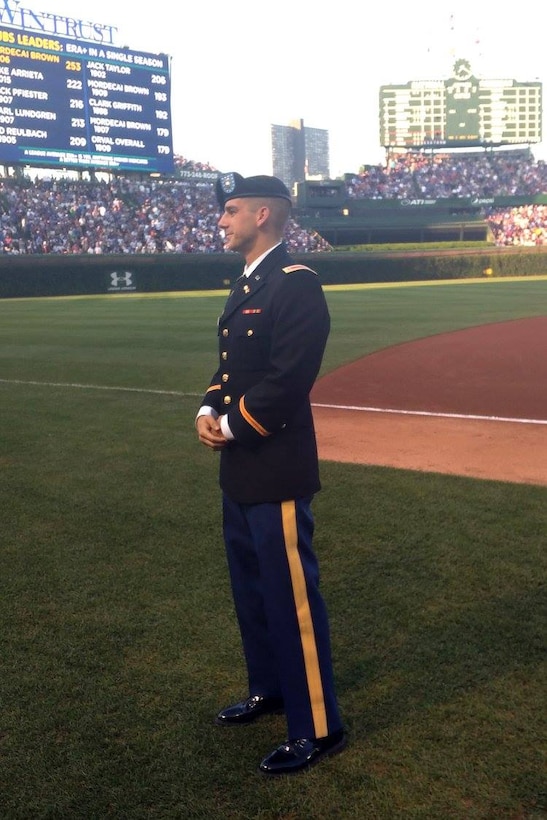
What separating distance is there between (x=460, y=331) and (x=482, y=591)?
A: 1255 centimetres

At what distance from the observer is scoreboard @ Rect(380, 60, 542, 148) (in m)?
74.8

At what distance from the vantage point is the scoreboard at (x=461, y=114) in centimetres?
7475

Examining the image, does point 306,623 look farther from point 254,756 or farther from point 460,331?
point 460,331

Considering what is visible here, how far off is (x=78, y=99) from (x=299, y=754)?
4453 centimetres

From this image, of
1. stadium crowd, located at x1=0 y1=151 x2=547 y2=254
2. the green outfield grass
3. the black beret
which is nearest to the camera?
the green outfield grass

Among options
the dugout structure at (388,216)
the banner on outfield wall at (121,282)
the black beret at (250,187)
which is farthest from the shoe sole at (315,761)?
the dugout structure at (388,216)

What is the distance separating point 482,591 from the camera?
429cm

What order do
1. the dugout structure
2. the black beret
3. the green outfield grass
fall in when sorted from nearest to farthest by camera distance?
the green outfield grass, the black beret, the dugout structure

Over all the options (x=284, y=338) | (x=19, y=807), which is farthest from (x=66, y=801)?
(x=284, y=338)

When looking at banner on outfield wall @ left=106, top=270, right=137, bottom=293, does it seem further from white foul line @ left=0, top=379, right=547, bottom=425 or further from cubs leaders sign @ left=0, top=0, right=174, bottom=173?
white foul line @ left=0, top=379, right=547, bottom=425

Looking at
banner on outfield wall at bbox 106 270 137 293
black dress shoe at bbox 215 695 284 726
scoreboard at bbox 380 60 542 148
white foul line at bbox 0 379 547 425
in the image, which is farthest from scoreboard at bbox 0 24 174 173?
black dress shoe at bbox 215 695 284 726

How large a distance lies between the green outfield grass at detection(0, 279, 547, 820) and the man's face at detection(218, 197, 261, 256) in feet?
6.16

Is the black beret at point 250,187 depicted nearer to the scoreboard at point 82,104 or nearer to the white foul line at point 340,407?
the white foul line at point 340,407

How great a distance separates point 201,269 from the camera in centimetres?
3578
